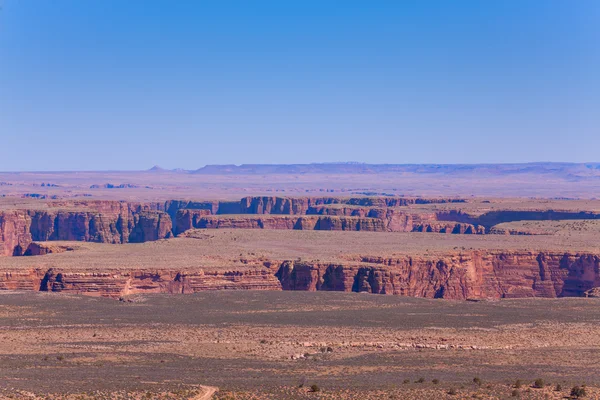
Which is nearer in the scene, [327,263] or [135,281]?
[135,281]

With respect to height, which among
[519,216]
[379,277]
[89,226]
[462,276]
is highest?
[519,216]

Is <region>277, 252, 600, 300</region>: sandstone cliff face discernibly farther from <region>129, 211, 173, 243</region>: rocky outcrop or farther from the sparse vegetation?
<region>129, 211, 173, 243</region>: rocky outcrop

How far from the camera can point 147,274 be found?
68.1m

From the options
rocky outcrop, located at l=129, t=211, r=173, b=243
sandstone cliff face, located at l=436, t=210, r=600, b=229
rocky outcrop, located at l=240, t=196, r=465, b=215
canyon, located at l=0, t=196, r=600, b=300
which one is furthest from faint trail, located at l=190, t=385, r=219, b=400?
rocky outcrop, located at l=240, t=196, r=465, b=215

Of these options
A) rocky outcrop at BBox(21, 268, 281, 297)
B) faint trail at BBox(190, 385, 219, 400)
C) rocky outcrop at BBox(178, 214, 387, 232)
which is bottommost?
A: faint trail at BBox(190, 385, 219, 400)

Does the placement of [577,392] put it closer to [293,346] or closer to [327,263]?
[293,346]

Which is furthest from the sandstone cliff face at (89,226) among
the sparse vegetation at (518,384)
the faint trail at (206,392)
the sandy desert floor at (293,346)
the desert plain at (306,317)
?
the sparse vegetation at (518,384)

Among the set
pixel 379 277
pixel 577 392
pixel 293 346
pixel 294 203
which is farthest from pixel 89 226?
pixel 577 392

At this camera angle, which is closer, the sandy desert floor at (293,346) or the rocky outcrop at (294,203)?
the sandy desert floor at (293,346)

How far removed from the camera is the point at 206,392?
119 ft

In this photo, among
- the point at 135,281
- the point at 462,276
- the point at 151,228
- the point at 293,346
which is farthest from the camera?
the point at 151,228

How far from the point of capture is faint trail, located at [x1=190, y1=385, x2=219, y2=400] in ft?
116

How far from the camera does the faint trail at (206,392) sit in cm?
3528

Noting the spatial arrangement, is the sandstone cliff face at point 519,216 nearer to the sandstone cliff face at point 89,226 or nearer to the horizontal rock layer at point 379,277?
the sandstone cliff face at point 89,226
